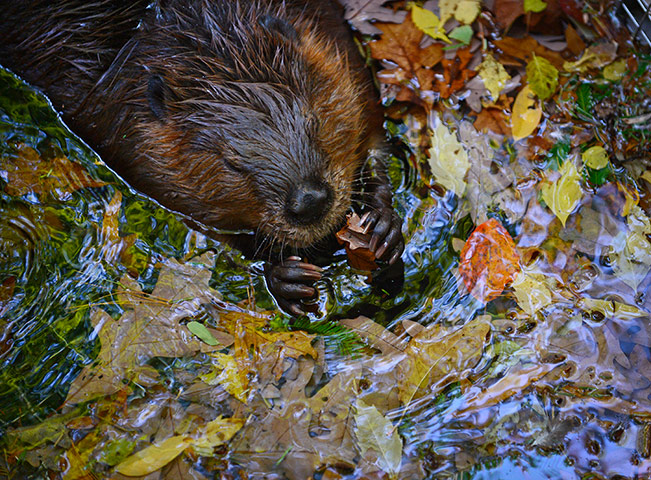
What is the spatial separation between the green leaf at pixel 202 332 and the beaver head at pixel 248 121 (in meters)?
0.61

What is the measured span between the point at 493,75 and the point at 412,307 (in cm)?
175

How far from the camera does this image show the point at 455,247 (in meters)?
3.24

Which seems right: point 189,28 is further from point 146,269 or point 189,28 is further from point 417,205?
point 417,205

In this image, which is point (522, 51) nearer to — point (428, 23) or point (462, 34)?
point (462, 34)

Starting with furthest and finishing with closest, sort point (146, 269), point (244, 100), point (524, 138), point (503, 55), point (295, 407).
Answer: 1. point (503, 55)
2. point (524, 138)
3. point (146, 269)
4. point (244, 100)
5. point (295, 407)

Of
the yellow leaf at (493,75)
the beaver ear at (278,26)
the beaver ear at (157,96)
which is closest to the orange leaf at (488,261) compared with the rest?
the yellow leaf at (493,75)

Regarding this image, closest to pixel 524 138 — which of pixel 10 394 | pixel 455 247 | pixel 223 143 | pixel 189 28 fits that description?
pixel 455 247

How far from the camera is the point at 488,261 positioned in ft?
10.3

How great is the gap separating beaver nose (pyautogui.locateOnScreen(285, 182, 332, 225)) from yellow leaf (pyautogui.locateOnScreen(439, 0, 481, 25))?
6.14ft

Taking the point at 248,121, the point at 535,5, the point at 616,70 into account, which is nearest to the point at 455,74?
the point at 535,5

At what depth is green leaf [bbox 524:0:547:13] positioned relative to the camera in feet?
12.9

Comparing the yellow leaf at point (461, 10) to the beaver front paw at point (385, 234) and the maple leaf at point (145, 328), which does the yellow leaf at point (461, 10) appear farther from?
the maple leaf at point (145, 328)

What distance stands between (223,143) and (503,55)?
206cm

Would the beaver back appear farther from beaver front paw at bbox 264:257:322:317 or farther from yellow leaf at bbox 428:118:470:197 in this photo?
yellow leaf at bbox 428:118:470:197
